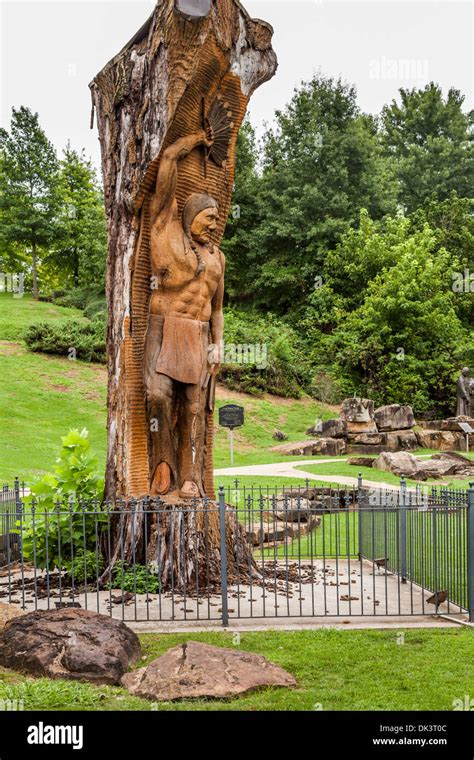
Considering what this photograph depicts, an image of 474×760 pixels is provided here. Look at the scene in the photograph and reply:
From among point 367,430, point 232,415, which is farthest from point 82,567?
point 367,430

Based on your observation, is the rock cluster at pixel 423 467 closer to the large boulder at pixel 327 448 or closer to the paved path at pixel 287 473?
the paved path at pixel 287 473

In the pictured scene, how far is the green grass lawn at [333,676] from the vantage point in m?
5.62

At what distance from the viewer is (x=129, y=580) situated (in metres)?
9.38

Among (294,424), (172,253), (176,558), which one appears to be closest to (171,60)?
(172,253)

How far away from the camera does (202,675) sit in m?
5.93

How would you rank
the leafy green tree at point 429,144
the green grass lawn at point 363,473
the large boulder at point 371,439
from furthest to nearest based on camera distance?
1. the leafy green tree at point 429,144
2. the large boulder at point 371,439
3. the green grass lawn at point 363,473

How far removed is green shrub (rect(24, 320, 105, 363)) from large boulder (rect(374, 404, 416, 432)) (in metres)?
12.9

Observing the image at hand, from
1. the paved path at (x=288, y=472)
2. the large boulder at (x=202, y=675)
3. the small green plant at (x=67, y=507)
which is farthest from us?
the paved path at (x=288, y=472)

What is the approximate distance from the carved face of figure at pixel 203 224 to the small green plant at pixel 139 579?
403 centimetres

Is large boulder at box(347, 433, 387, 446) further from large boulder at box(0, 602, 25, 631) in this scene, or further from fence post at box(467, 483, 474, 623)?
large boulder at box(0, 602, 25, 631)

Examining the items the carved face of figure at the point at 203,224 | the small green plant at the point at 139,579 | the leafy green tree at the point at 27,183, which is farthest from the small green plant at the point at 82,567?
the leafy green tree at the point at 27,183

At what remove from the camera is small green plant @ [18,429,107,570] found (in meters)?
9.74

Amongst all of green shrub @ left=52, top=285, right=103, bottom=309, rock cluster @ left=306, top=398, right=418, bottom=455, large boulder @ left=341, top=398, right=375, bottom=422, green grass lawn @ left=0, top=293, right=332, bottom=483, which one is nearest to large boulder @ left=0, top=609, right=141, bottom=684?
green grass lawn @ left=0, top=293, right=332, bottom=483

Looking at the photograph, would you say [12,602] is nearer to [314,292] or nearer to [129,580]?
[129,580]
